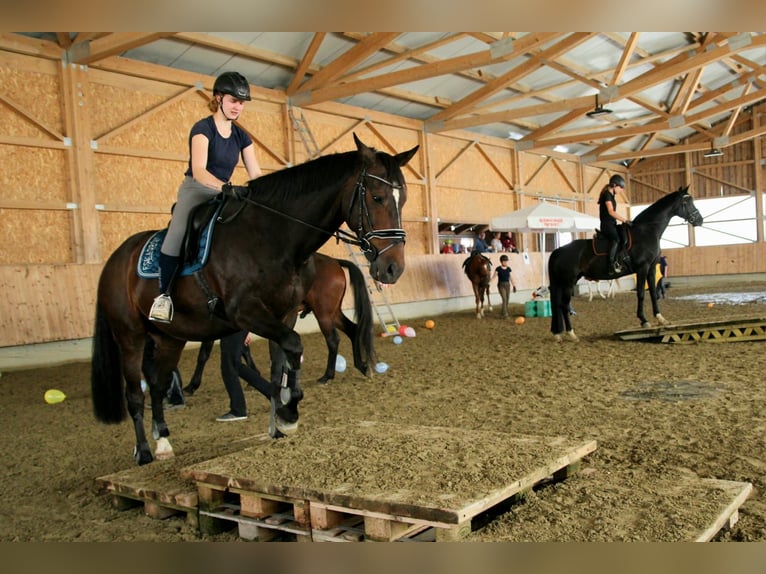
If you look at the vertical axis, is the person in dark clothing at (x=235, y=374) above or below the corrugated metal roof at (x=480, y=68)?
below

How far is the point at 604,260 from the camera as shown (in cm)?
1082

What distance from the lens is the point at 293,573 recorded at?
1.28 m

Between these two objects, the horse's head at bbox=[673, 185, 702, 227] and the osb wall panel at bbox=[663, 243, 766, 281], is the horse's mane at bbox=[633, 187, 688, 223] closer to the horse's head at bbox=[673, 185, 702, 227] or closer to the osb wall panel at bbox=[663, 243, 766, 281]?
the horse's head at bbox=[673, 185, 702, 227]

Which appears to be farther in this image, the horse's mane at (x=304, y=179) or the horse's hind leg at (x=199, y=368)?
the horse's hind leg at (x=199, y=368)

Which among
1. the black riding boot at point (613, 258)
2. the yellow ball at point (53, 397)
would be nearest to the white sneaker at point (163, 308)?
the yellow ball at point (53, 397)

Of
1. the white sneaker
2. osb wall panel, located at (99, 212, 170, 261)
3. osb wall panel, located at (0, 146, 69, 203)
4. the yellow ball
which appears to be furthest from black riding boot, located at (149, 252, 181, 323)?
osb wall panel, located at (99, 212, 170, 261)

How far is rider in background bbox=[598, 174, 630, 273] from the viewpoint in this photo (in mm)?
10500

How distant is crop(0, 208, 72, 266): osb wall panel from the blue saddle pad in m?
7.28

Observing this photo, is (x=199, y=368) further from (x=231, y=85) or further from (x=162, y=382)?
(x=231, y=85)

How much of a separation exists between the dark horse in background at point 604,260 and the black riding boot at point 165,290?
7.83 m

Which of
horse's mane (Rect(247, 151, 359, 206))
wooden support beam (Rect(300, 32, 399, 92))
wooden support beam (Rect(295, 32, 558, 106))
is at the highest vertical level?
wooden support beam (Rect(300, 32, 399, 92))

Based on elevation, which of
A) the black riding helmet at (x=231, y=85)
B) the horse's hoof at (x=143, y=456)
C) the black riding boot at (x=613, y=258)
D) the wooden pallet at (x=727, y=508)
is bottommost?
the horse's hoof at (x=143, y=456)

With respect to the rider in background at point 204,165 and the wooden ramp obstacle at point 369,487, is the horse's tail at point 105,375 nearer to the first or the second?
the rider in background at point 204,165

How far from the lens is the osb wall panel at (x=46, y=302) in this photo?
9.35 m
